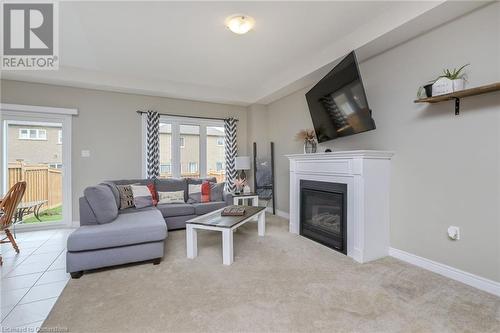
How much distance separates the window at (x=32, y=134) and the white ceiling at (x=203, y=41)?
0.81 meters

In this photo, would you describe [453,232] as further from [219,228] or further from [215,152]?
[215,152]

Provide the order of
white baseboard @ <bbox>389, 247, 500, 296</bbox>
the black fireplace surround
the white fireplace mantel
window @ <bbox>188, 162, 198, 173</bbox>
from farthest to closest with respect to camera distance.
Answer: window @ <bbox>188, 162, 198, 173</bbox> < the black fireplace surround < the white fireplace mantel < white baseboard @ <bbox>389, 247, 500, 296</bbox>

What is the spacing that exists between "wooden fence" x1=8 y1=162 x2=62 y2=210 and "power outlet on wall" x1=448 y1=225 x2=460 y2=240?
555 cm

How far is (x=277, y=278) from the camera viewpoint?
7.38ft

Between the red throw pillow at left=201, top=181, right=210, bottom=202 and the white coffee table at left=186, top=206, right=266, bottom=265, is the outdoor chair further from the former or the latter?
the red throw pillow at left=201, top=181, right=210, bottom=202

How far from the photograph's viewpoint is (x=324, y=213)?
10.9ft

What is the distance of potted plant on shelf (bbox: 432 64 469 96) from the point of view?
210cm

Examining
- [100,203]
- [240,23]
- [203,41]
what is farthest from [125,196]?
[240,23]

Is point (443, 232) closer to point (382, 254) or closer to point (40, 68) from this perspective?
point (382, 254)

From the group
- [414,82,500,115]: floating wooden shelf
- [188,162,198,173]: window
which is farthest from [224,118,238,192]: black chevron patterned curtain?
[414,82,500,115]: floating wooden shelf

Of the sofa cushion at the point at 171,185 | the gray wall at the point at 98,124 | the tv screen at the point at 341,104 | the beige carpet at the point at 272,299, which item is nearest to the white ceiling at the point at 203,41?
the gray wall at the point at 98,124

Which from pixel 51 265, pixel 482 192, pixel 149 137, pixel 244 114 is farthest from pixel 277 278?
pixel 244 114

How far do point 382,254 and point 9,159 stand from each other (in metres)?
5.66

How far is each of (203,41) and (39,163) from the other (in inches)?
137
